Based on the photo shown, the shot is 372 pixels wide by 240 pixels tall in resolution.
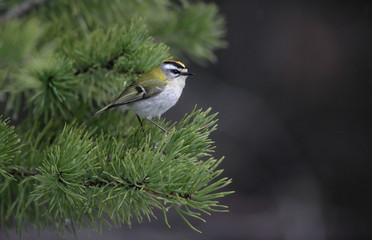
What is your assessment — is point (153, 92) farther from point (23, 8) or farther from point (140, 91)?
point (23, 8)

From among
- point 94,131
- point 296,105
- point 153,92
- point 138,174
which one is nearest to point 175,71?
point 153,92

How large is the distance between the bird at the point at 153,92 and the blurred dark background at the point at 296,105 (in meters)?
1.87

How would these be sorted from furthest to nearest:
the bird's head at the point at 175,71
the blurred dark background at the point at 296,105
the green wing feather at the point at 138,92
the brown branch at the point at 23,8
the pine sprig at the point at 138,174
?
the blurred dark background at the point at 296,105 → the bird's head at the point at 175,71 → the brown branch at the point at 23,8 → the green wing feather at the point at 138,92 → the pine sprig at the point at 138,174

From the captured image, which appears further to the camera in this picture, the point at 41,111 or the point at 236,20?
the point at 236,20

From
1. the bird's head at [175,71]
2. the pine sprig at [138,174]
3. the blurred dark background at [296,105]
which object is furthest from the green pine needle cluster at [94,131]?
the blurred dark background at [296,105]

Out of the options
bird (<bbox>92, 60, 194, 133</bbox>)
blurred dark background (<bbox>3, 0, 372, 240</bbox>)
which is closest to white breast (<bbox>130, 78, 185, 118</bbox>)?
bird (<bbox>92, 60, 194, 133</bbox>)

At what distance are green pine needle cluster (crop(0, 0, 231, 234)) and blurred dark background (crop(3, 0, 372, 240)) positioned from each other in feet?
6.19

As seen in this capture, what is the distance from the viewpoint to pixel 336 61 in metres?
3.69

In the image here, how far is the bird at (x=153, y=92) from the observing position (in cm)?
141

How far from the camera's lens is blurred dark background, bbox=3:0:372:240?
3.48 metres

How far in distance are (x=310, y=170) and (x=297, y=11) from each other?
1.42m

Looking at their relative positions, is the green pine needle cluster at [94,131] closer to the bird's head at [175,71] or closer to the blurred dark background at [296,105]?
the bird's head at [175,71]

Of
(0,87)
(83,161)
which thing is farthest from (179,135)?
(0,87)

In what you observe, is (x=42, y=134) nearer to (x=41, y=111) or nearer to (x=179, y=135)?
(x=41, y=111)
